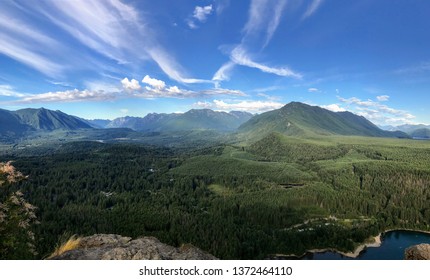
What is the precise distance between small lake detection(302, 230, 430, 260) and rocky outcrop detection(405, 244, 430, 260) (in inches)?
2723

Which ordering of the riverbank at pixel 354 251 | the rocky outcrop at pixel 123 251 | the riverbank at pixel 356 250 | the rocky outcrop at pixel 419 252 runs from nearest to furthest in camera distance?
the rocky outcrop at pixel 123 251 → the rocky outcrop at pixel 419 252 → the riverbank at pixel 354 251 → the riverbank at pixel 356 250

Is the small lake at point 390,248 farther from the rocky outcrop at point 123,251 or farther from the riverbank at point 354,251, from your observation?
the rocky outcrop at point 123,251

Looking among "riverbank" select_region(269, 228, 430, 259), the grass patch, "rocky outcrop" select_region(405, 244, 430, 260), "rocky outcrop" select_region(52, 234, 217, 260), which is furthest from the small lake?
the grass patch

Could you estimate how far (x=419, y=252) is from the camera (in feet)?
33.1

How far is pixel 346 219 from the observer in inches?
4306

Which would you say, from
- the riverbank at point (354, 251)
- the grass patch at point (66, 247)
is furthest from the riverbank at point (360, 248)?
the grass patch at point (66, 247)

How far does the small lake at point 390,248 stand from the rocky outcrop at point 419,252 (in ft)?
227

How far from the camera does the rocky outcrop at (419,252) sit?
32.5ft

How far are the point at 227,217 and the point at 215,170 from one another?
89177 mm

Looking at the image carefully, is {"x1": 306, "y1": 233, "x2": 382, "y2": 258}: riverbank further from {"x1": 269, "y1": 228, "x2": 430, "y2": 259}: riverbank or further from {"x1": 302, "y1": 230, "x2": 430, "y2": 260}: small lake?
{"x1": 302, "y1": 230, "x2": 430, "y2": 260}: small lake

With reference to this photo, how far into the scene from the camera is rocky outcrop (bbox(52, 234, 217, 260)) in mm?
9188

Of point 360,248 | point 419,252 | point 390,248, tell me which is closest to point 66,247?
point 419,252
